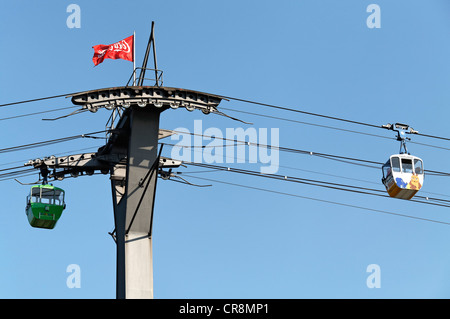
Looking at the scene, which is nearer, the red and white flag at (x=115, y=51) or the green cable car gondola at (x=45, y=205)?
the red and white flag at (x=115, y=51)

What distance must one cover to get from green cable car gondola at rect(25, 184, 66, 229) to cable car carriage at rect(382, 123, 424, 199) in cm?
1580

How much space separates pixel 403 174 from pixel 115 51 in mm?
14610

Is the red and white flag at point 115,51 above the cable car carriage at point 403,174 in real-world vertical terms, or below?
above

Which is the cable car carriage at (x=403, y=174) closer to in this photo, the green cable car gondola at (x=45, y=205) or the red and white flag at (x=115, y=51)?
the red and white flag at (x=115, y=51)

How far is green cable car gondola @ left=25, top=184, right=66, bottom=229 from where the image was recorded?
160 ft

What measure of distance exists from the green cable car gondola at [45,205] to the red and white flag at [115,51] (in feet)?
24.6

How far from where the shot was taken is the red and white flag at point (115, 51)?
148 ft

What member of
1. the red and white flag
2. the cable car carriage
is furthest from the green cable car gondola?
the cable car carriage

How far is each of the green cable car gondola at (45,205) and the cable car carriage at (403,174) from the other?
51.8 ft

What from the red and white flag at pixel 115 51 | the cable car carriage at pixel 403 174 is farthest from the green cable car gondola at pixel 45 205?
the cable car carriage at pixel 403 174

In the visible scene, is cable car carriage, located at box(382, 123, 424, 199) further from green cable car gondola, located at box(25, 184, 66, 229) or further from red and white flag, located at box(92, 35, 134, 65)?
green cable car gondola, located at box(25, 184, 66, 229)
